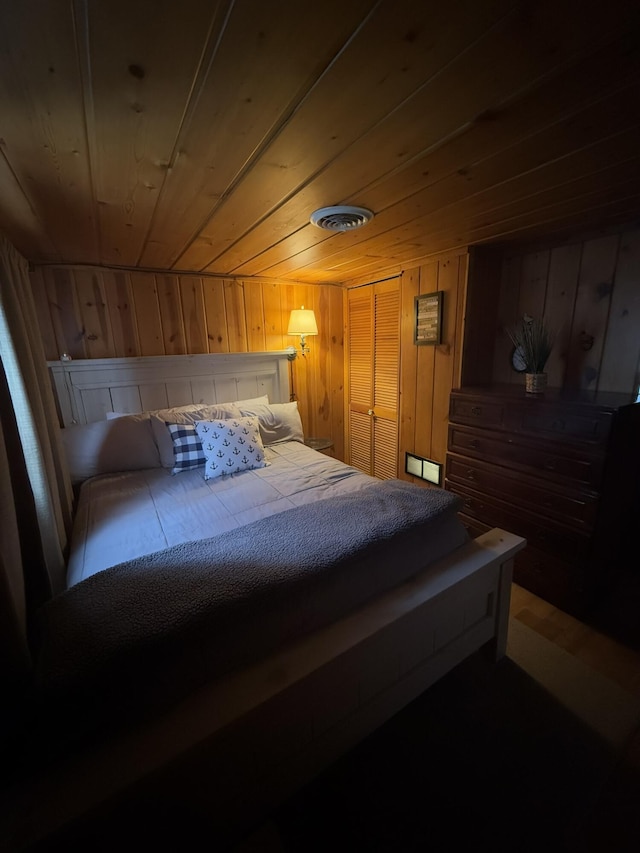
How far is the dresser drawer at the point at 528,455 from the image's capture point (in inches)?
62.9

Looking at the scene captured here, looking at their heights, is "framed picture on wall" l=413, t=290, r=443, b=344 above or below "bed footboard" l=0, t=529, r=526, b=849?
above

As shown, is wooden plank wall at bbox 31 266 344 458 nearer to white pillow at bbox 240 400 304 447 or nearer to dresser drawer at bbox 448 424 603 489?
white pillow at bbox 240 400 304 447

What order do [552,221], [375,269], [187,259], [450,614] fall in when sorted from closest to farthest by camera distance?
[450,614] → [552,221] → [187,259] → [375,269]

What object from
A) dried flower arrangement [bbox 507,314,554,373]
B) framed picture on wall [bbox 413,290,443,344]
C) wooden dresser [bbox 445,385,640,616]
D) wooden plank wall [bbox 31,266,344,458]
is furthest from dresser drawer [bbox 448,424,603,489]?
wooden plank wall [bbox 31,266,344,458]

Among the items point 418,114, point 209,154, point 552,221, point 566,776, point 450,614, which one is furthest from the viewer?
point 552,221

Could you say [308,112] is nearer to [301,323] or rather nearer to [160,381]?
[301,323]

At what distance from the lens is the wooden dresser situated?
1.58m

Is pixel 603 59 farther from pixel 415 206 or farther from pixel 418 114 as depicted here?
pixel 415 206

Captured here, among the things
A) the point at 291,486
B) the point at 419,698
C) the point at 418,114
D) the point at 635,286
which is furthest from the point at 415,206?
the point at 419,698

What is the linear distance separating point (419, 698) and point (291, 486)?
1.05 meters

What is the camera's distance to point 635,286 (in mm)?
1716

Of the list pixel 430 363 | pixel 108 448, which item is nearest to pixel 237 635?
pixel 108 448

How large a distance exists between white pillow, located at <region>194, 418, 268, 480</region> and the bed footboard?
1.12 m

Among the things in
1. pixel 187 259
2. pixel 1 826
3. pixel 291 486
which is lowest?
pixel 1 826
